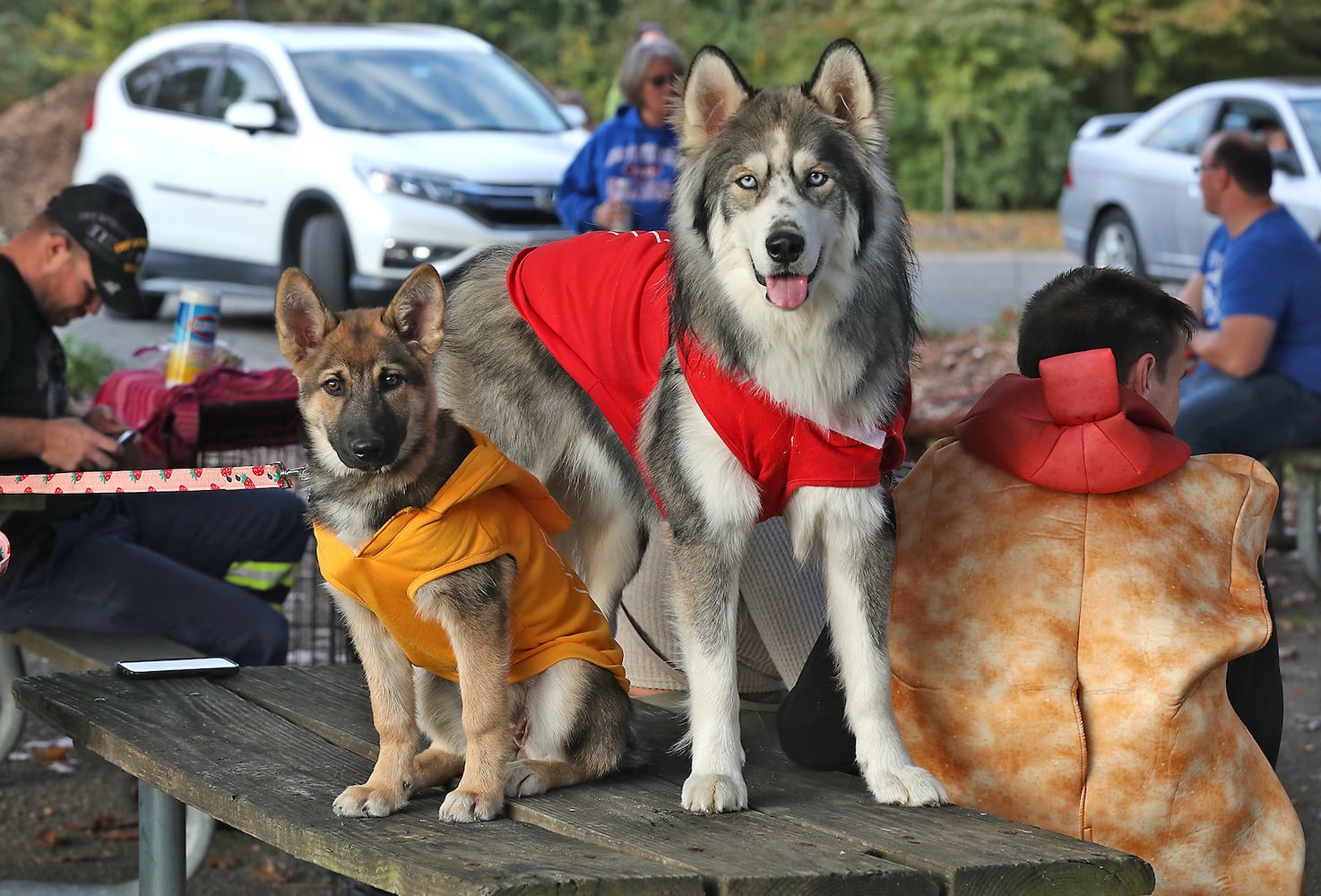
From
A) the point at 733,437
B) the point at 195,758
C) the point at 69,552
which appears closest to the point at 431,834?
the point at 195,758

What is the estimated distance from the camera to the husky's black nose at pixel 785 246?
2693 millimetres

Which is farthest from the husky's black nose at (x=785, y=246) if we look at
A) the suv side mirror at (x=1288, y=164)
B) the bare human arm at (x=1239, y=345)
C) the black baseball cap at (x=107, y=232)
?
the suv side mirror at (x=1288, y=164)

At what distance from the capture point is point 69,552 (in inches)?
159

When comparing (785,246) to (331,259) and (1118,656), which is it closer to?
(1118,656)

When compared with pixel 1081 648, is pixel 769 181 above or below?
above

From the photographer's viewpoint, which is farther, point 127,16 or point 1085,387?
point 127,16

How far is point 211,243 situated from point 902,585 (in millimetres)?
8976

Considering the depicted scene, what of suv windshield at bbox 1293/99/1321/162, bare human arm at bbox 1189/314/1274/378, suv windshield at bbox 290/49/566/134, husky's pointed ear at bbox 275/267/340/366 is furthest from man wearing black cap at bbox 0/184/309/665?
suv windshield at bbox 1293/99/1321/162

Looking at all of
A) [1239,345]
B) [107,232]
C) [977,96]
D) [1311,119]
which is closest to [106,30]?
[977,96]

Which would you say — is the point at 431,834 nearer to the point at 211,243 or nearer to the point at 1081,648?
the point at 1081,648

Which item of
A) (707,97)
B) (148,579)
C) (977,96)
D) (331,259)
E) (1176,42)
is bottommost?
(331,259)

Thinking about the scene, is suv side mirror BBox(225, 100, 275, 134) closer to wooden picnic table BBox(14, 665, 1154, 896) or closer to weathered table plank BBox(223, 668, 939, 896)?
wooden picnic table BBox(14, 665, 1154, 896)

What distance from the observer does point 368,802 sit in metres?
2.48

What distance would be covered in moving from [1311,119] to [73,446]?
10.6 metres
